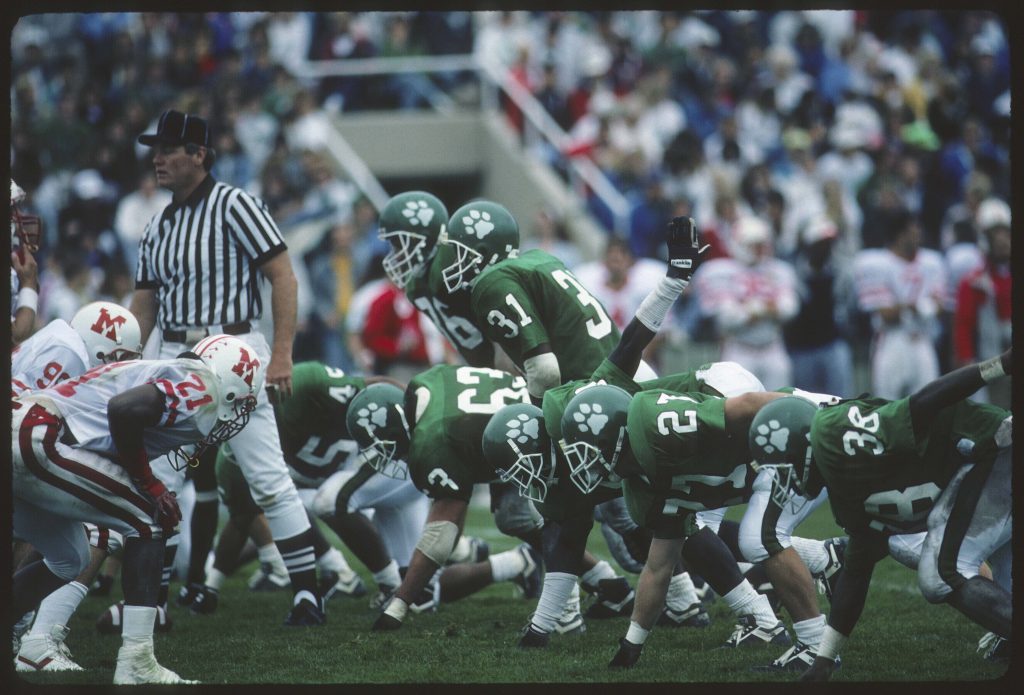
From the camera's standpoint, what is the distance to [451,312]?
7.06m

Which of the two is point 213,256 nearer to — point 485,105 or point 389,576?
A: point 389,576

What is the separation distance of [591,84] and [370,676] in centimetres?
1119

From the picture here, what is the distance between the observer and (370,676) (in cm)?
530

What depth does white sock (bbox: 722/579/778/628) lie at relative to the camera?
5844 millimetres

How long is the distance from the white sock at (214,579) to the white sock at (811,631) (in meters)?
3.31

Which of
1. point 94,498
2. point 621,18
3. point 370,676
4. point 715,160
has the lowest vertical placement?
point 370,676

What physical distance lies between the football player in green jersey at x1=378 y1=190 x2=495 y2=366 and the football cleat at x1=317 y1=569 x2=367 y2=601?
145 cm

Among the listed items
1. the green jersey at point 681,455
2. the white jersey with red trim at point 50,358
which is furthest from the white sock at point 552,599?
the white jersey with red trim at point 50,358

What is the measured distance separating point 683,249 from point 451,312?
71.8 inches

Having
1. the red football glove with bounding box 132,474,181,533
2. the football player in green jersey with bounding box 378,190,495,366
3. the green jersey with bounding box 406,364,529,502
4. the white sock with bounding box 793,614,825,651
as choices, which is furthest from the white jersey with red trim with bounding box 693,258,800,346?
the red football glove with bounding box 132,474,181,533

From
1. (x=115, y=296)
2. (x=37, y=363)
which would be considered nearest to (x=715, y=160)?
(x=115, y=296)

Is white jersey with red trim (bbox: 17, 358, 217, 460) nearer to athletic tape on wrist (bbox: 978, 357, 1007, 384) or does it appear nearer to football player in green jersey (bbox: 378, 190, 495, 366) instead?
football player in green jersey (bbox: 378, 190, 495, 366)

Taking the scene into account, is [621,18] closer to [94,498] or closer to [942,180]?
[942,180]

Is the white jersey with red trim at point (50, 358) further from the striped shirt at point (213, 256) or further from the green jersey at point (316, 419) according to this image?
the green jersey at point (316, 419)
